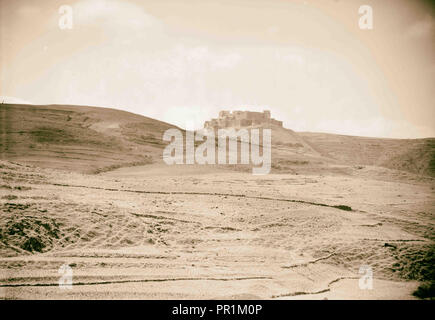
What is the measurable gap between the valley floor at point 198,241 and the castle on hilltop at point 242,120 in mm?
24625

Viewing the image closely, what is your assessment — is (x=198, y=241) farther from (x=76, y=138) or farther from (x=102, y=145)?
(x=76, y=138)

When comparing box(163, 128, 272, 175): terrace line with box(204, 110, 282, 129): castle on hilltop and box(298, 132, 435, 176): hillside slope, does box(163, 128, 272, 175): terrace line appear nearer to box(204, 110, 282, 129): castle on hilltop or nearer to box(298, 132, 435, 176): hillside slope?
box(298, 132, 435, 176): hillside slope

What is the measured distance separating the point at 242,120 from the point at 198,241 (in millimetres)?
29531

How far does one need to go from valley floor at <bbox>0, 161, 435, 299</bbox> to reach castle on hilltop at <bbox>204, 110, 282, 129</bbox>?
80.8 ft

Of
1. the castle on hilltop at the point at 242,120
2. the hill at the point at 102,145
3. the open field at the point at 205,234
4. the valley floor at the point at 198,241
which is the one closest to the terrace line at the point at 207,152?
the hill at the point at 102,145

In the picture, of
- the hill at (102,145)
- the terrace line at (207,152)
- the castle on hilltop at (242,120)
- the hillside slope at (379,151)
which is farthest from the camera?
the castle on hilltop at (242,120)

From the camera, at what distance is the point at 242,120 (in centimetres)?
3728

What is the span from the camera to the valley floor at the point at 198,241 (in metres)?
6.06

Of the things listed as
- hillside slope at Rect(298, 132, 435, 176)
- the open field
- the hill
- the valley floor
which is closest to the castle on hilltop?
hillside slope at Rect(298, 132, 435, 176)

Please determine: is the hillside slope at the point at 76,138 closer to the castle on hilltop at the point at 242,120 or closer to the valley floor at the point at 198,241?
the valley floor at the point at 198,241

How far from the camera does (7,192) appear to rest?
29.7ft

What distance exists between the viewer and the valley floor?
19.9 ft
